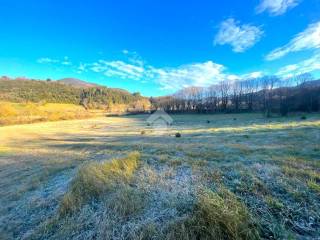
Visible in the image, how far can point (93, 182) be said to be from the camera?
17.2 feet

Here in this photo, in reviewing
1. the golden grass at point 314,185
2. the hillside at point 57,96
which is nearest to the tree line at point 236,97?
the hillside at point 57,96

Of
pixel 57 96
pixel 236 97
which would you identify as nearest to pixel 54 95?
pixel 57 96

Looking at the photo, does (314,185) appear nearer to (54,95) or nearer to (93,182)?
(93,182)

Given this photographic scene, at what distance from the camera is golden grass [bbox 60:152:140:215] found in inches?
181

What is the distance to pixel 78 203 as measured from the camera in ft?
15.0

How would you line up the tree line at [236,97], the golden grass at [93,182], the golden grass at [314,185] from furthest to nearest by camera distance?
the tree line at [236,97], the golden grass at [93,182], the golden grass at [314,185]

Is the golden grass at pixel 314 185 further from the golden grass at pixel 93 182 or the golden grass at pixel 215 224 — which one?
the golden grass at pixel 93 182

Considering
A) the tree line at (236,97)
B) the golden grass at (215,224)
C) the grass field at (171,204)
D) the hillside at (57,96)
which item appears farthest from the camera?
the hillside at (57,96)

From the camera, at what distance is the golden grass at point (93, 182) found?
4595 millimetres

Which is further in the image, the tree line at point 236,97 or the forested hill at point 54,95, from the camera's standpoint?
the forested hill at point 54,95

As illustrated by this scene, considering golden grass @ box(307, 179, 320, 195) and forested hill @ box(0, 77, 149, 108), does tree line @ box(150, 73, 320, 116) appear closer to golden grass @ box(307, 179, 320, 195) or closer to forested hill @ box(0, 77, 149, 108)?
forested hill @ box(0, 77, 149, 108)

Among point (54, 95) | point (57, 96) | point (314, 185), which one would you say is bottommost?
point (314, 185)

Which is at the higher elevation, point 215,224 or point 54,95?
point 54,95

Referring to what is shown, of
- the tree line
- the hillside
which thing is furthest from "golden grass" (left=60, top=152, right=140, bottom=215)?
the hillside
